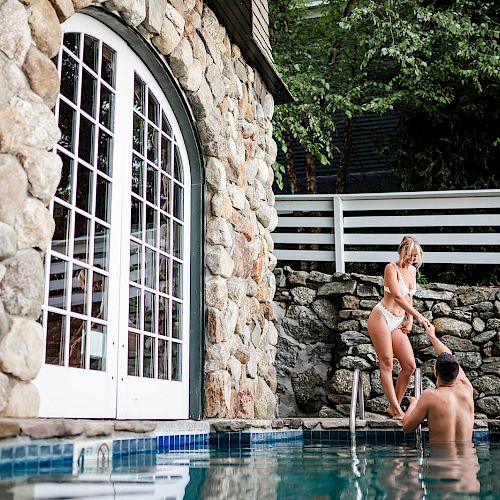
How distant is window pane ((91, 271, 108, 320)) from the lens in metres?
3.91

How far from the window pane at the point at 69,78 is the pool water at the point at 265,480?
1.93 meters

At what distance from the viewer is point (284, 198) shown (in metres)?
8.70

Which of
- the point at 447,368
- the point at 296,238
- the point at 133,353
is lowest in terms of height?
the point at 447,368

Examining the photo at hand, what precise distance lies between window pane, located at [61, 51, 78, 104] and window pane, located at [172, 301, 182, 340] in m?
1.69

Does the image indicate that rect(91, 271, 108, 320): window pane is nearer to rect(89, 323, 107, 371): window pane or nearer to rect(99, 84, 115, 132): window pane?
rect(89, 323, 107, 371): window pane

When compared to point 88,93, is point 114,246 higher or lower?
lower

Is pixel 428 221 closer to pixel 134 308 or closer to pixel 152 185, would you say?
pixel 152 185

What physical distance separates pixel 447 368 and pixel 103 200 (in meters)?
2.30

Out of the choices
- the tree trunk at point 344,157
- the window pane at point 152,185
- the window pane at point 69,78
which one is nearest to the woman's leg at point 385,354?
the window pane at point 152,185

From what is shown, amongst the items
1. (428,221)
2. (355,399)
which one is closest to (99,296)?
(355,399)

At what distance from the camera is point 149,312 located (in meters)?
4.61

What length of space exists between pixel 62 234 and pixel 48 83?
31.7 inches

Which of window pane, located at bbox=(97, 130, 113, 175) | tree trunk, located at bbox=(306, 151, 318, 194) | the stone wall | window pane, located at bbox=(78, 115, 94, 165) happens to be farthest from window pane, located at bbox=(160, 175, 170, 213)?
tree trunk, located at bbox=(306, 151, 318, 194)

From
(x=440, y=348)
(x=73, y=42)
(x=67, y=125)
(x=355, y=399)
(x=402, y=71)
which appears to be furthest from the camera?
(x=402, y=71)
